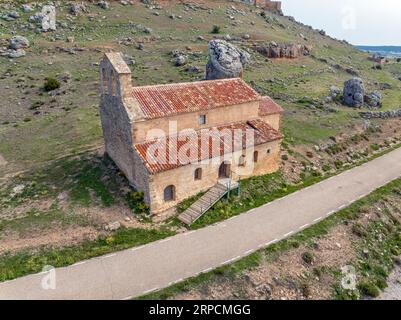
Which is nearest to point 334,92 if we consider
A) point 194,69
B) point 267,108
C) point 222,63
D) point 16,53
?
point 222,63

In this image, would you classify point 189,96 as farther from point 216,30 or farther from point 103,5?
point 103,5

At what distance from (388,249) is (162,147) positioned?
2003cm

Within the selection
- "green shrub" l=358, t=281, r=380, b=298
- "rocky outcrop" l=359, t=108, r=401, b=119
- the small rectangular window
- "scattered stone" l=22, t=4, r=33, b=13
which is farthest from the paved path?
"scattered stone" l=22, t=4, r=33, b=13

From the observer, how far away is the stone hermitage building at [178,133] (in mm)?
27172

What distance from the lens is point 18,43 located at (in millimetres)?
70688

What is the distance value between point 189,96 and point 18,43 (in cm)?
5801

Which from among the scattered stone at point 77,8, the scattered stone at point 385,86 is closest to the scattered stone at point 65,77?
the scattered stone at point 77,8

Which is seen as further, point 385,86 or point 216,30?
point 216,30

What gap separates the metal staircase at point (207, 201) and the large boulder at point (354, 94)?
Answer: 3701cm

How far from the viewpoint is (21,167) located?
3638 cm

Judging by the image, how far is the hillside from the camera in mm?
25589

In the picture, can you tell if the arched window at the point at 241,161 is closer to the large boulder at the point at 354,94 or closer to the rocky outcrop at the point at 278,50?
the large boulder at the point at 354,94

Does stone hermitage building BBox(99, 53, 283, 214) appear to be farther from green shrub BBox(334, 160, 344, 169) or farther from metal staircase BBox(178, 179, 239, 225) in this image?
green shrub BBox(334, 160, 344, 169)
